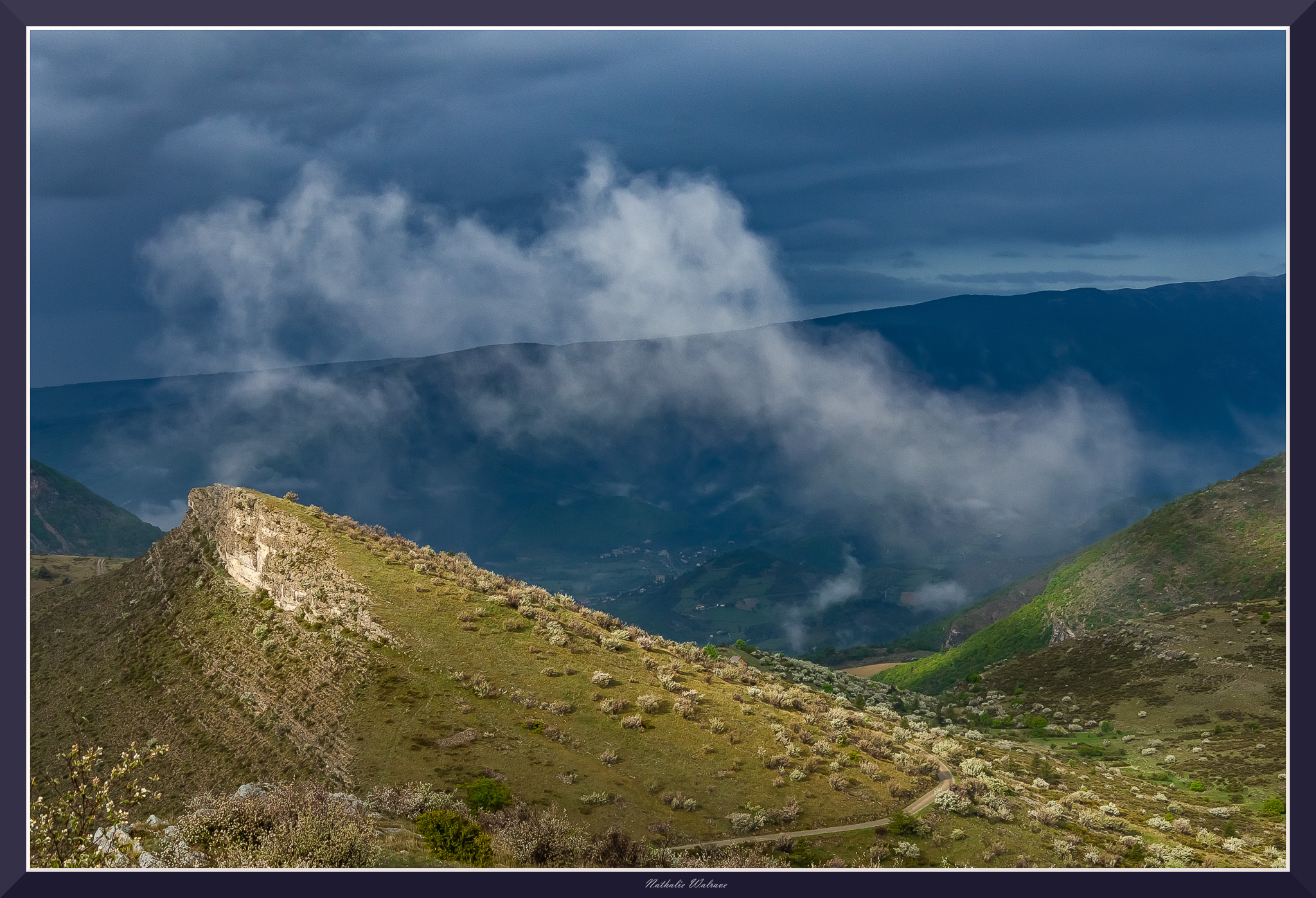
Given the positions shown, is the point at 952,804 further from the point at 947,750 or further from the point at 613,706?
the point at 613,706

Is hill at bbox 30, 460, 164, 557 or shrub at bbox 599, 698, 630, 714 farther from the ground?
hill at bbox 30, 460, 164, 557

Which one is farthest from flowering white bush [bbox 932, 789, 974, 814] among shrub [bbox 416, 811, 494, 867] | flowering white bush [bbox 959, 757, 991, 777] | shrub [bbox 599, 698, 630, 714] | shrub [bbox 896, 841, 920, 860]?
shrub [bbox 416, 811, 494, 867]

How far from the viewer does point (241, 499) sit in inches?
1048

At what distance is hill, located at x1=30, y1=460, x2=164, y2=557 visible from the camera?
436 feet

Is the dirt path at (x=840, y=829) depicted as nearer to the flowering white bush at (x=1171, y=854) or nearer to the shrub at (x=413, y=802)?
the flowering white bush at (x=1171, y=854)

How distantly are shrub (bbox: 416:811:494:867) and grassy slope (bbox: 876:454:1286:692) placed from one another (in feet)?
176

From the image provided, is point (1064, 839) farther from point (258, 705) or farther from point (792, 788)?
point (258, 705)

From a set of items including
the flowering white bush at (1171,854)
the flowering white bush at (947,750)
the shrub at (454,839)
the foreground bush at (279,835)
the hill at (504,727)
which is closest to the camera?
the foreground bush at (279,835)

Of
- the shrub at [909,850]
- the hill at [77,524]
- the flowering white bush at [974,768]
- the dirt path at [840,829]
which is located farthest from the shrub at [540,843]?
the hill at [77,524]

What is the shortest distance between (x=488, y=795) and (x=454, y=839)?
1.80 metres

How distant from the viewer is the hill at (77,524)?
13275 cm

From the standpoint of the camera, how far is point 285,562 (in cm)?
A: 2381

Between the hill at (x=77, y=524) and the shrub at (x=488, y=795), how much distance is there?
135 m

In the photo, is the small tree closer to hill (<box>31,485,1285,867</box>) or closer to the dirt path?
hill (<box>31,485,1285,867</box>)
